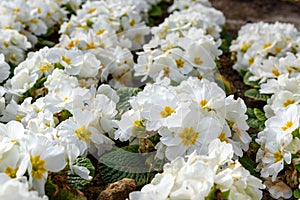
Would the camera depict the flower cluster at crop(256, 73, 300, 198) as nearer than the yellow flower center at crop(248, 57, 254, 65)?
Yes

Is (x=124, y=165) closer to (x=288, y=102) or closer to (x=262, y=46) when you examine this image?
(x=288, y=102)

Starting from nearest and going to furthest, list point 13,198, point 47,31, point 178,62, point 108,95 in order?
point 13,198 → point 108,95 → point 178,62 → point 47,31

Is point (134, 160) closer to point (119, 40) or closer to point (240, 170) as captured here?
point (240, 170)

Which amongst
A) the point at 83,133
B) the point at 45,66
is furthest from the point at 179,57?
the point at 83,133

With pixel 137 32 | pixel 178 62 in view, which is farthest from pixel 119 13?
pixel 178 62

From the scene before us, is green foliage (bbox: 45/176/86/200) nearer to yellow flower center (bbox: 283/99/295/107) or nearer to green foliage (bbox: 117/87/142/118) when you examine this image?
green foliage (bbox: 117/87/142/118)

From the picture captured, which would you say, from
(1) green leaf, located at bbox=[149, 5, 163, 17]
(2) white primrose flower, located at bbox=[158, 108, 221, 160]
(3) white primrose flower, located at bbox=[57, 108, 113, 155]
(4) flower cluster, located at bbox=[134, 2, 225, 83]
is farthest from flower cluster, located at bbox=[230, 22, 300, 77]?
(3) white primrose flower, located at bbox=[57, 108, 113, 155]
